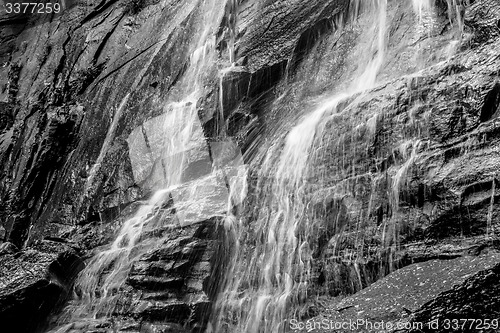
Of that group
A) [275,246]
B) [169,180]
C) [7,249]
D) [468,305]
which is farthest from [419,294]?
[7,249]

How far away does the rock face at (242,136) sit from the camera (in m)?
8.02

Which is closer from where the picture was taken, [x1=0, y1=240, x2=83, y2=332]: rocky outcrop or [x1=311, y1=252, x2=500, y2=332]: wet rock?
[x1=311, y1=252, x2=500, y2=332]: wet rock

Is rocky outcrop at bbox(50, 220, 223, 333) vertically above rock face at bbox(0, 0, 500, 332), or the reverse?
rock face at bbox(0, 0, 500, 332)

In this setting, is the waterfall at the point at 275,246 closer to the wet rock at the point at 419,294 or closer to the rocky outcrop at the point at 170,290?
the rocky outcrop at the point at 170,290

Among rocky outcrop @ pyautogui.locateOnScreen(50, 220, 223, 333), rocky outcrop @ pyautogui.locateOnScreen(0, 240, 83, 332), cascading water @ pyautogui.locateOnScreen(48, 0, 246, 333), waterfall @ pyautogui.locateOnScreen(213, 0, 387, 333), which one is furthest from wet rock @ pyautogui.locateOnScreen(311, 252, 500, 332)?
rocky outcrop @ pyautogui.locateOnScreen(0, 240, 83, 332)

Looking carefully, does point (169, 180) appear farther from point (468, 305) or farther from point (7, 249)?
point (468, 305)

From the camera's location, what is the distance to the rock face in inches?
316

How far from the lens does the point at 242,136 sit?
12719 mm

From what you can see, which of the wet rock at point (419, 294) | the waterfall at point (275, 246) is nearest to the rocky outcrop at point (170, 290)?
the waterfall at point (275, 246)

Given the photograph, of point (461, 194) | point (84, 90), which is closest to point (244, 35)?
point (84, 90)

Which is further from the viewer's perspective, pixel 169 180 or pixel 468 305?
pixel 169 180

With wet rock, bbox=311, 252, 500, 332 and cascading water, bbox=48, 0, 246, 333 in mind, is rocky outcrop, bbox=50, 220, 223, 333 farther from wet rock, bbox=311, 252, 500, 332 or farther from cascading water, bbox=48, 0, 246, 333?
wet rock, bbox=311, 252, 500, 332

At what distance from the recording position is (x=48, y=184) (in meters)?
15.5

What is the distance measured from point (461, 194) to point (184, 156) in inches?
270
